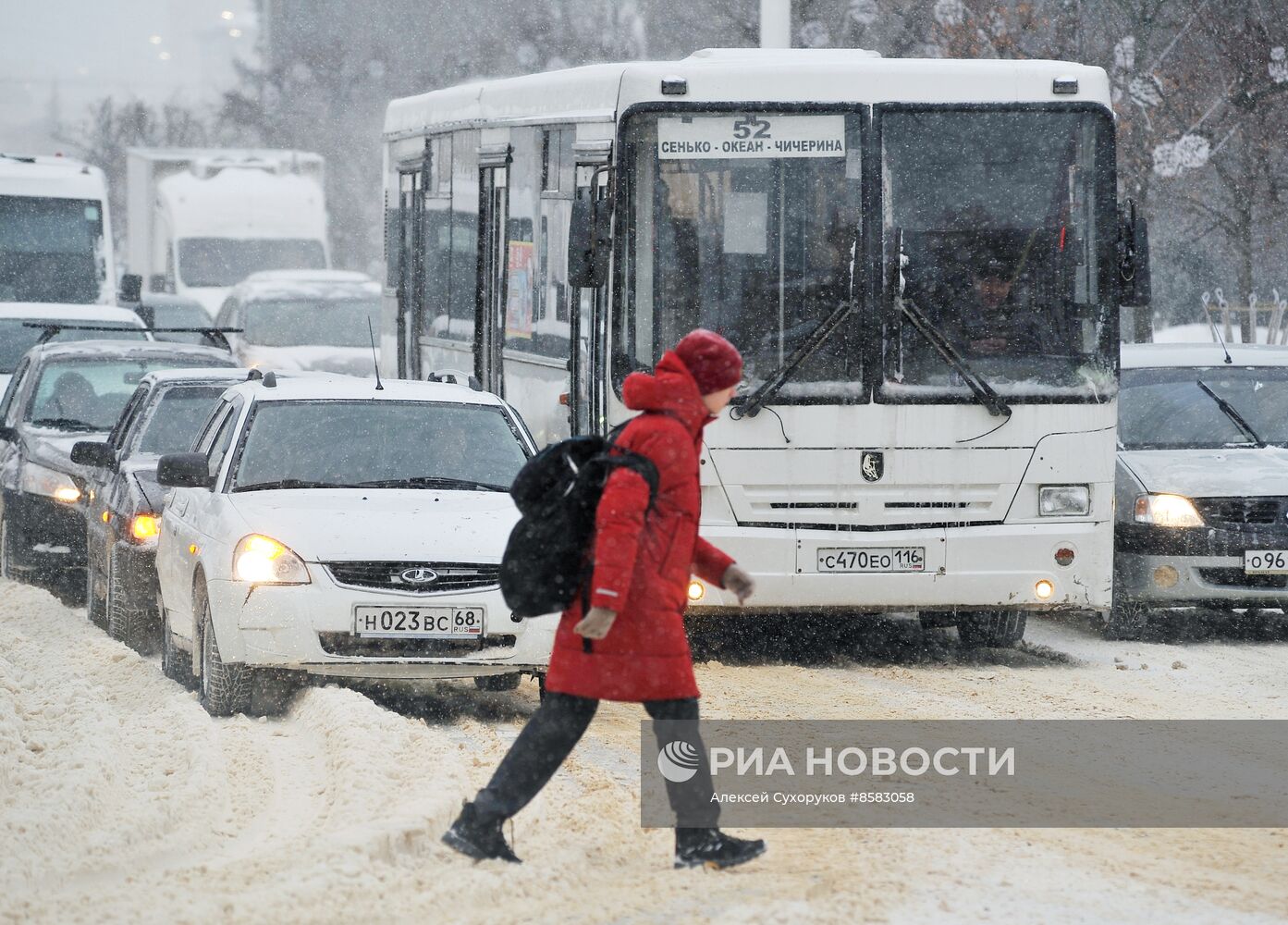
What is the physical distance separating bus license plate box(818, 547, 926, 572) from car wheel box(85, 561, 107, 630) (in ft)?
14.2

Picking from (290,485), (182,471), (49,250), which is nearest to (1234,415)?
(290,485)

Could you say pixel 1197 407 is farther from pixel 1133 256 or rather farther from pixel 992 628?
pixel 1133 256

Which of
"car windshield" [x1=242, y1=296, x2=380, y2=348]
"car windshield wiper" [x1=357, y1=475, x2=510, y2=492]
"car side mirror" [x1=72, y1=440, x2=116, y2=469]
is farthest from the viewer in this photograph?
"car windshield" [x1=242, y1=296, x2=380, y2=348]

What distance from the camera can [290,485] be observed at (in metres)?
9.99

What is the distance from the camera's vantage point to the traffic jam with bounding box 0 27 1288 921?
9.19 m

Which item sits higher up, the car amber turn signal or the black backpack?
the black backpack

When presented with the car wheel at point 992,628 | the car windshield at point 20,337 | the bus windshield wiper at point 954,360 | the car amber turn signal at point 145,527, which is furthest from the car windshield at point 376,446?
the car windshield at point 20,337

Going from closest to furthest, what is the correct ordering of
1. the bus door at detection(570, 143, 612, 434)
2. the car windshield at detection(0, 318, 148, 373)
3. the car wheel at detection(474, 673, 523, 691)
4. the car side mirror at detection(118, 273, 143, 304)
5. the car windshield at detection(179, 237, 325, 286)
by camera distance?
the car wheel at detection(474, 673, 523, 691) → the bus door at detection(570, 143, 612, 434) → the car windshield at detection(0, 318, 148, 373) → the car side mirror at detection(118, 273, 143, 304) → the car windshield at detection(179, 237, 325, 286)

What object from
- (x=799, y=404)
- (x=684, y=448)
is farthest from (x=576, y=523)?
(x=799, y=404)

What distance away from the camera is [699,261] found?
1132 centimetres

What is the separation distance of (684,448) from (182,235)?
3222 centimetres

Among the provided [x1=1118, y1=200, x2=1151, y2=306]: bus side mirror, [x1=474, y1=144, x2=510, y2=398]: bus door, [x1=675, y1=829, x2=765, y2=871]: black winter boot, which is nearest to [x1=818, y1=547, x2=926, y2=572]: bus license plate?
[x1=1118, y1=200, x2=1151, y2=306]: bus side mirror

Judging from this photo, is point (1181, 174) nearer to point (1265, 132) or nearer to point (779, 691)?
point (1265, 132)

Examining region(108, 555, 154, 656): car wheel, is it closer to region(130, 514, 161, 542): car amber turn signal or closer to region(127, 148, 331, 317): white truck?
region(130, 514, 161, 542): car amber turn signal
